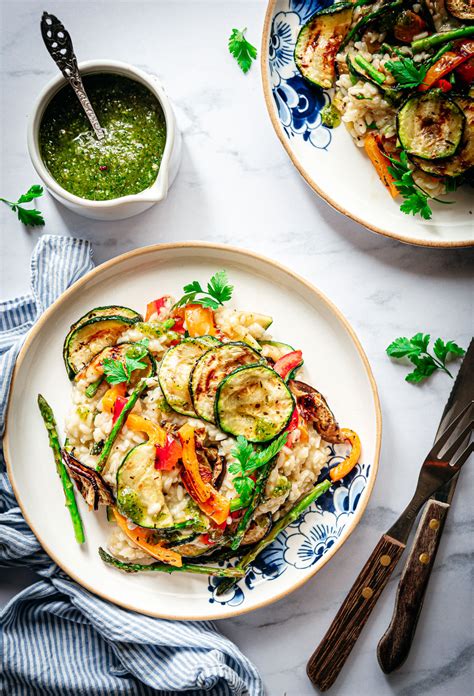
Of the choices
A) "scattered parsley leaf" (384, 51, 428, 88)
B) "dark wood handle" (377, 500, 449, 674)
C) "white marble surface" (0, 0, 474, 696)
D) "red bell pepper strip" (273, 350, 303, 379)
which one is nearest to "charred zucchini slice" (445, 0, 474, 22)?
"scattered parsley leaf" (384, 51, 428, 88)

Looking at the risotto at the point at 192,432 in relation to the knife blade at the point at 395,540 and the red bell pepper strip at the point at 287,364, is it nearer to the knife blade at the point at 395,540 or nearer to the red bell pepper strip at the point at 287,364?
the red bell pepper strip at the point at 287,364

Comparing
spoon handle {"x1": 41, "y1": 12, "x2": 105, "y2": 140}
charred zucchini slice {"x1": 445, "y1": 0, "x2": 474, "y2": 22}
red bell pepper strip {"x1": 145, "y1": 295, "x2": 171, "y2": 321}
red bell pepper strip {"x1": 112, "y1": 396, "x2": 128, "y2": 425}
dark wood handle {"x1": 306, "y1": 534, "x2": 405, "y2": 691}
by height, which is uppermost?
spoon handle {"x1": 41, "y1": 12, "x2": 105, "y2": 140}

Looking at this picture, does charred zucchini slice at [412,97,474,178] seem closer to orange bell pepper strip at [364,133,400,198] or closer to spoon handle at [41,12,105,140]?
orange bell pepper strip at [364,133,400,198]

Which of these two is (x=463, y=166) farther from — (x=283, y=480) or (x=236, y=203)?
(x=283, y=480)

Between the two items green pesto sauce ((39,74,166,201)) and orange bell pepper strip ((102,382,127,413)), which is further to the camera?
green pesto sauce ((39,74,166,201))

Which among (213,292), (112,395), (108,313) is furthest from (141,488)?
(213,292)

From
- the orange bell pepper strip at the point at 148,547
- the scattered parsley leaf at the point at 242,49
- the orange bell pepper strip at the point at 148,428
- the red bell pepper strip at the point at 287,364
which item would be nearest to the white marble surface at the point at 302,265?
the scattered parsley leaf at the point at 242,49

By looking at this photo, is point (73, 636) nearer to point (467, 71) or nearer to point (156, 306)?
point (156, 306)
